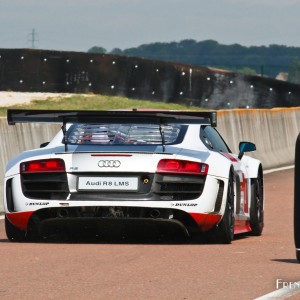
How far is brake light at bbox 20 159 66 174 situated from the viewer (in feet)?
40.8

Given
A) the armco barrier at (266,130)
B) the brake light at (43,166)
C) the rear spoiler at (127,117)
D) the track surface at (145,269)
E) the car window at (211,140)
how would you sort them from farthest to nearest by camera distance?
the armco barrier at (266,130)
the car window at (211,140)
the rear spoiler at (127,117)
the brake light at (43,166)
the track surface at (145,269)

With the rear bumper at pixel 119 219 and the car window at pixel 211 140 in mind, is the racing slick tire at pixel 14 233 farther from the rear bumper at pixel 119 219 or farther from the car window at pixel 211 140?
the car window at pixel 211 140

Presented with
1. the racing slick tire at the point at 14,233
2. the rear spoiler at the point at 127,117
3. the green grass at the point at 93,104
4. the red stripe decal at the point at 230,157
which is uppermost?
the rear spoiler at the point at 127,117

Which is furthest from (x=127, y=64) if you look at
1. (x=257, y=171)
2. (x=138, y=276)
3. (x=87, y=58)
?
(x=138, y=276)

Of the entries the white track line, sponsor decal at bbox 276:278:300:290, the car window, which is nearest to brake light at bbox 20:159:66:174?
the car window

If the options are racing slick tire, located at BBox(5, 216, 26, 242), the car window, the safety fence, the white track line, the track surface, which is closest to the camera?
the white track line

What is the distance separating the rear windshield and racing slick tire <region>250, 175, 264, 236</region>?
1.38 metres

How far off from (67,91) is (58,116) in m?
31.3

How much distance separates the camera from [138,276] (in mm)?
9914

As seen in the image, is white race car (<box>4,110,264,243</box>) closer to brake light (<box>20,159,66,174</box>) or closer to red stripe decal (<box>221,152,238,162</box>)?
brake light (<box>20,159,66,174</box>)

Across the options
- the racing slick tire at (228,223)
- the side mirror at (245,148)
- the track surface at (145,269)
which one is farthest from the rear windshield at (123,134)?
the side mirror at (245,148)

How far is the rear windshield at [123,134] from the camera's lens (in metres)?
12.9

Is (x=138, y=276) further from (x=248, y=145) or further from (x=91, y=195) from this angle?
(x=248, y=145)

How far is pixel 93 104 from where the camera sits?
1683 inches
